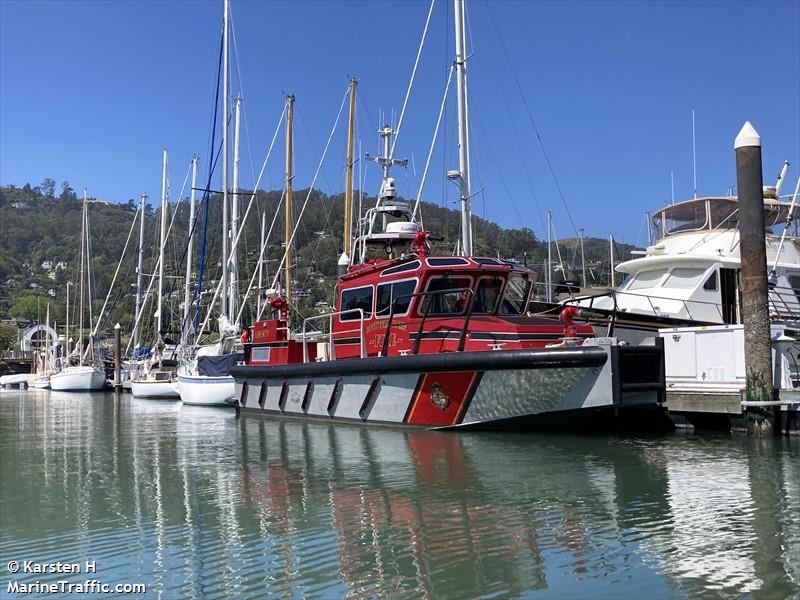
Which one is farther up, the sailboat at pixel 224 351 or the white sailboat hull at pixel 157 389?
the sailboat at pixel 224 351

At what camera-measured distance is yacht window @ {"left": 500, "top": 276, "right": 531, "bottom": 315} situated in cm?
1345

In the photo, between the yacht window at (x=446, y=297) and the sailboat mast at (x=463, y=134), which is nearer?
the yacht window at (x=446, y=297)

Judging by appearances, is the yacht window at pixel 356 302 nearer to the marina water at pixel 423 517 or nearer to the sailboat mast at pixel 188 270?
the marina water at pixel 423 517

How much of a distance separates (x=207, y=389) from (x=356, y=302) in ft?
37.5

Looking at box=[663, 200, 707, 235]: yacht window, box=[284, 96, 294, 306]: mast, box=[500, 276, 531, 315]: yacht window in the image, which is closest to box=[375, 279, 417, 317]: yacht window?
box=[500, 276, 531, 315]: yacht window

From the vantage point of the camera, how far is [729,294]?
17.4 m

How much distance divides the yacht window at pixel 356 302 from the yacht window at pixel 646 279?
25.2 feet

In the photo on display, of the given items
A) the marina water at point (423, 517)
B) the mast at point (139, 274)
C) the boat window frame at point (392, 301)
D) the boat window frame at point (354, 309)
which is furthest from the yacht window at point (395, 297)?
the mast at point (139, 274)

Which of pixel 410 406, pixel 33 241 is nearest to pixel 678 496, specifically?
pixel 410 406

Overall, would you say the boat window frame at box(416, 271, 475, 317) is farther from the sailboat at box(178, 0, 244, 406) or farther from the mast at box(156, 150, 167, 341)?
the mast at box(156, 150, 167, 341)

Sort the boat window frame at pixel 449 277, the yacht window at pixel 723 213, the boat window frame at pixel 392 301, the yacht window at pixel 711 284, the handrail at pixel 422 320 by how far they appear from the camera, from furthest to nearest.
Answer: the yacht window at pixel 723 213
the yacht window at pixel 711 284
the boat window frame at pixel 392 301
the boat window frame at pixel 449 277
the handrail at pixel 422 320

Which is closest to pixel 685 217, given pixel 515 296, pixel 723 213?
pixel 723 213

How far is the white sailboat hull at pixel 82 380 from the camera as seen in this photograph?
127ft

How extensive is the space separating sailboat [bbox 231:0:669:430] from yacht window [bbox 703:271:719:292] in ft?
16.5
